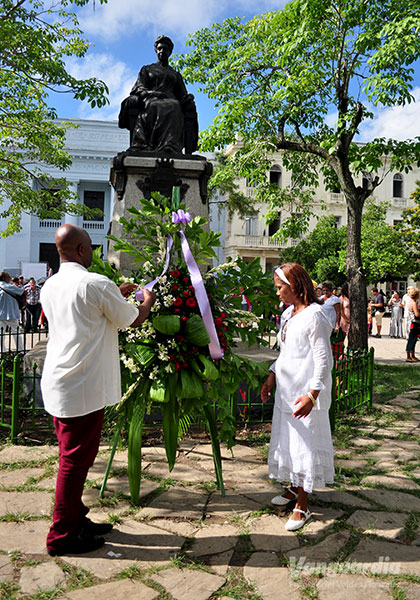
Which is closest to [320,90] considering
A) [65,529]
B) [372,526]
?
[372,526]

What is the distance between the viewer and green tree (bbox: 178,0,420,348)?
817 centimetres

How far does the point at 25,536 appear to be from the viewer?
297 centimetres

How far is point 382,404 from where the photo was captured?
704 cm

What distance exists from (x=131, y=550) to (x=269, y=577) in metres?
0.84

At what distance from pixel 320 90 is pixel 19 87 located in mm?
7036

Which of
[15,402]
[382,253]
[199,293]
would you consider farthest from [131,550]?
[382,253]

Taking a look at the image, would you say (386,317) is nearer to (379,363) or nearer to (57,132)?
(379,363)

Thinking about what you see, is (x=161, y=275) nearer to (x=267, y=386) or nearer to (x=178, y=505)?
(x=267, y=386)

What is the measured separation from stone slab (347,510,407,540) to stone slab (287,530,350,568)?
24cm

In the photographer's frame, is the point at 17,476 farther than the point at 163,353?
Yes

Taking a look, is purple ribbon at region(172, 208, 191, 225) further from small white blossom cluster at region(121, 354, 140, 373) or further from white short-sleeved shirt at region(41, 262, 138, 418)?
small white blossom cluster at region(121, 354, 140, 373)

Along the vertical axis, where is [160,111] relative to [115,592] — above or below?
above

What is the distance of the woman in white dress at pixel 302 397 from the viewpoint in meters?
3.07

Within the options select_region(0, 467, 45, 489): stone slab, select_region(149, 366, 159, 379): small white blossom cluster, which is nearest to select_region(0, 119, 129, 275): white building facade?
select_region(0, 467, 45, 489): stone slab
